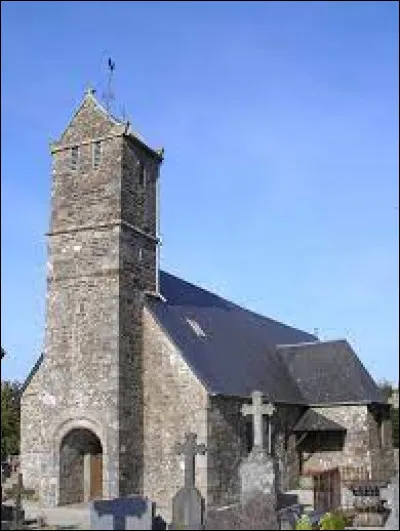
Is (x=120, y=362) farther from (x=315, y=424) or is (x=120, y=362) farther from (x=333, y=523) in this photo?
(x=315, y=424)

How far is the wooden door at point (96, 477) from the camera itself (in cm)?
2377

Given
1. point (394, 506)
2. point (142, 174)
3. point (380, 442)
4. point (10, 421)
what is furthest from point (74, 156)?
point (10, 421)

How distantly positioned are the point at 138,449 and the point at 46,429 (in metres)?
2.98

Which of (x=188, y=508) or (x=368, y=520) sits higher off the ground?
(x=188, y=508)

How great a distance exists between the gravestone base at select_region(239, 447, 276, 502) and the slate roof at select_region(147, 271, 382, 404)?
3.24 metres

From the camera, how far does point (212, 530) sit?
16.7 meters

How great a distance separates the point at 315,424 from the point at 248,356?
3.44 meters

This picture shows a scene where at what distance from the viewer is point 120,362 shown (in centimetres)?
2255

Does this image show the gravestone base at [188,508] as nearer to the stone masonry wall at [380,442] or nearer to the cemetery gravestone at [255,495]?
the cemetery gravestone at [255,495]

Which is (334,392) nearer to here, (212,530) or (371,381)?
(371,381)

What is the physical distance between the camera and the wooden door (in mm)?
23766

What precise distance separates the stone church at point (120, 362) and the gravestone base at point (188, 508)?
3.92m

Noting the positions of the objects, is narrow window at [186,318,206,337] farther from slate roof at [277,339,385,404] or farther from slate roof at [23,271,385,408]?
slate roof at [277,339,385,404]

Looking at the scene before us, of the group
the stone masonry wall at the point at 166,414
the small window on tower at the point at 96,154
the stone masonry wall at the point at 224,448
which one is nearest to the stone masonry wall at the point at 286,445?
the stone masonry wall at the point at 224,448
